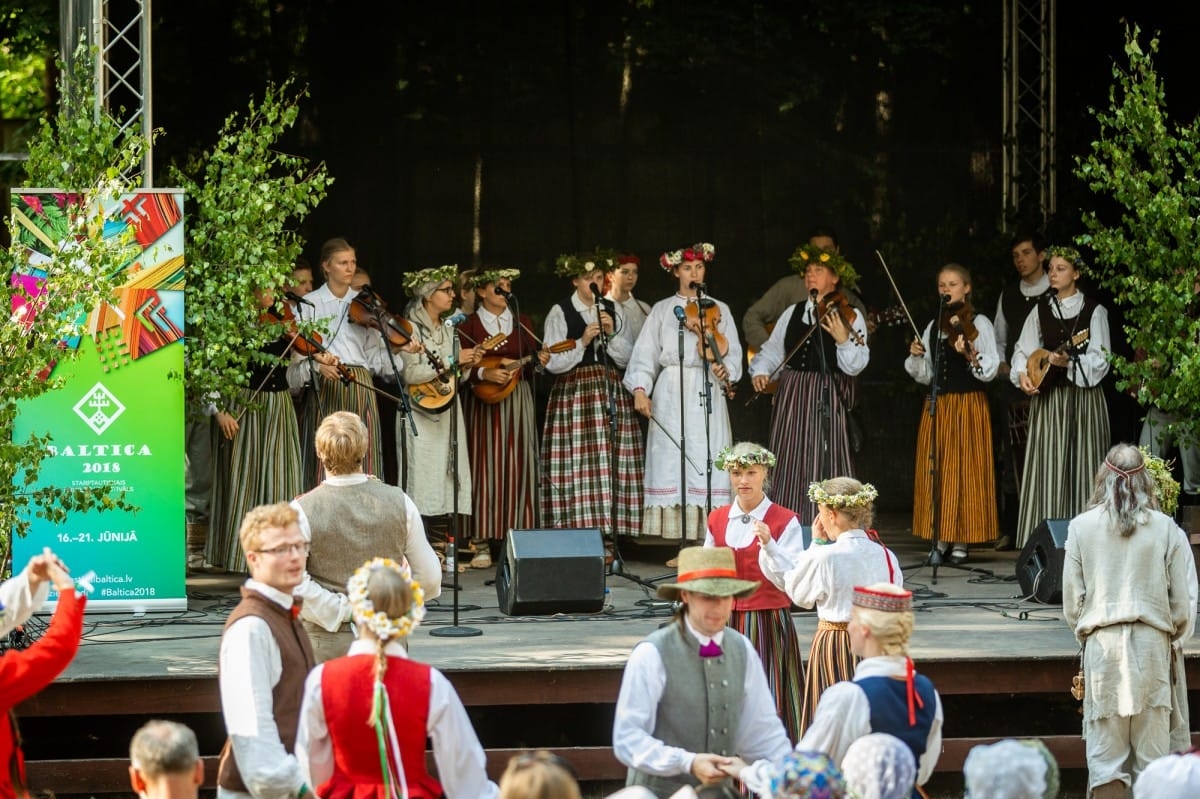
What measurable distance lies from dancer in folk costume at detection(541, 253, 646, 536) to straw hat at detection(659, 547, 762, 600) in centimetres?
433

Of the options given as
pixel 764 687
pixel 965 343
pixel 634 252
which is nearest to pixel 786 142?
pixel 634 252

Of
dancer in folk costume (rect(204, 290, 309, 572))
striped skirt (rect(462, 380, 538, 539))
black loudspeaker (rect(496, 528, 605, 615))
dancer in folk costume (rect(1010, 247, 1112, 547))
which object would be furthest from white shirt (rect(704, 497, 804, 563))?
dancer in folk costume (rect(1010, 247, 1112, 547))

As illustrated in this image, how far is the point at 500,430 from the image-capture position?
9359 mm

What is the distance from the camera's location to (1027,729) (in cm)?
764

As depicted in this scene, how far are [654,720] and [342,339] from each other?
177 inches

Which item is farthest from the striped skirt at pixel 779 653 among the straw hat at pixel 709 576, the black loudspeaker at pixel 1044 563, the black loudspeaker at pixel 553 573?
the black loudspeaker at pixel 1044 563

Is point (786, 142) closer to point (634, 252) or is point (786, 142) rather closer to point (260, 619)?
point (634, 252)

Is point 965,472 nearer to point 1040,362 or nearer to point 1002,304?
point 1040,362

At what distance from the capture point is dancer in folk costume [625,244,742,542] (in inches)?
365

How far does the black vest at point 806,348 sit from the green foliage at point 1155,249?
148 centimetres

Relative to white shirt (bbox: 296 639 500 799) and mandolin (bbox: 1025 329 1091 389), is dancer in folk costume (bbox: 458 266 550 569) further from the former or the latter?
white shirt (bbox: 296 639 500 799)

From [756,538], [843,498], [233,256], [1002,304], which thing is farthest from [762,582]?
[1002,304]

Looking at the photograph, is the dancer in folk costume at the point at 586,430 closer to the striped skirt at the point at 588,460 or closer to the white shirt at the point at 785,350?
the striped skirt at the point at 588,460

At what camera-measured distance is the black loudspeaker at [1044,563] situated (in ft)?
24.7
